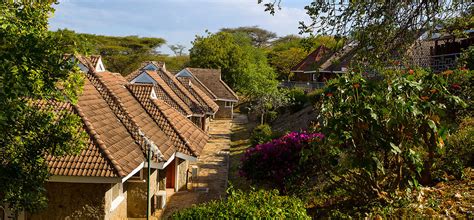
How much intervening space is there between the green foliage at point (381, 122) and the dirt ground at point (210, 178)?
3975 millimetres

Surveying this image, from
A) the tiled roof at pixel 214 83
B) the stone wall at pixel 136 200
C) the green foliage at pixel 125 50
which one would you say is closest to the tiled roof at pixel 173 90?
the stone wall at pixel 136 200

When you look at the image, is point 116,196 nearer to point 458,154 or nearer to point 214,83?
point 458,154

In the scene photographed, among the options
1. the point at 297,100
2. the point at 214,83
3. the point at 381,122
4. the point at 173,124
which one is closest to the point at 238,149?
the point at 297,100

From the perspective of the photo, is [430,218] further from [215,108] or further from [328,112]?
[215,108]

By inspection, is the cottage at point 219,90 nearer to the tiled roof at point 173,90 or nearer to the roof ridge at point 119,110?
the tiled roof at point 173,90

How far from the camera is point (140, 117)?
1575cm

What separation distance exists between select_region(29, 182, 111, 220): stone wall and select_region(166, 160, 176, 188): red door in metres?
6.53

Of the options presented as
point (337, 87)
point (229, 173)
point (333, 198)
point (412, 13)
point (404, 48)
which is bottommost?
point (229, 173)

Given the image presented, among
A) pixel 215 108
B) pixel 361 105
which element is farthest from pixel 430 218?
pixel 215 108

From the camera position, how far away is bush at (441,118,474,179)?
864 cm

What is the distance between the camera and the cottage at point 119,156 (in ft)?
35.6

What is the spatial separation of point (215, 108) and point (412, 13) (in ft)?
86.5

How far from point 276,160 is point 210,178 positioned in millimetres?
8501

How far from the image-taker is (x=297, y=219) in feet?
20.1
